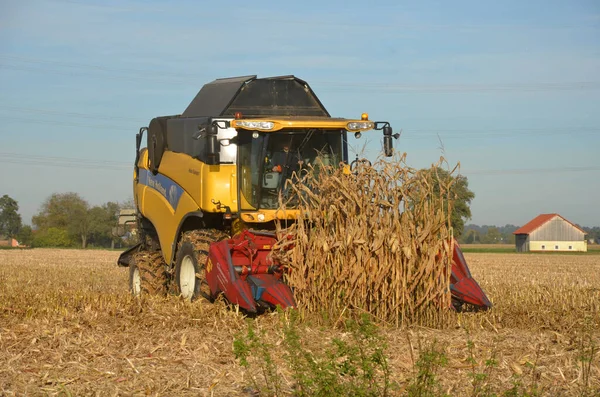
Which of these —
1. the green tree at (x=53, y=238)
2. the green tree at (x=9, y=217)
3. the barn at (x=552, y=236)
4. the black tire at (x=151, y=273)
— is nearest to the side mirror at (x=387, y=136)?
the black tire at (x=151, y=273)

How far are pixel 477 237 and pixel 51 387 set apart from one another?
14028 centimetres

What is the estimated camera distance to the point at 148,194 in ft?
41.3

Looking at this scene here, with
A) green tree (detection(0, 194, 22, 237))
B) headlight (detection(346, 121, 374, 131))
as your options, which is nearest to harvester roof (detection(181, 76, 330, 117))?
headlight (detection(346, 121, 374, 131))

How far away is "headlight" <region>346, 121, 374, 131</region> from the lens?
10000mm

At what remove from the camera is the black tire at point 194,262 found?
938cm

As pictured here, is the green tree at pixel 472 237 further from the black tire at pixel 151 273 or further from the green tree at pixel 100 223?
the black tire at pixel 151 273

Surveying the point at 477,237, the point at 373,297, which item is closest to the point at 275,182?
the point at 373,297

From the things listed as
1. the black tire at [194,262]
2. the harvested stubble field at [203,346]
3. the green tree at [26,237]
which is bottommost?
the harvested stubble field at [203,346]

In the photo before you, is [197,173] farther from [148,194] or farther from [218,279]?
[148,194]

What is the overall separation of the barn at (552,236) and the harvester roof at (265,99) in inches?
3142

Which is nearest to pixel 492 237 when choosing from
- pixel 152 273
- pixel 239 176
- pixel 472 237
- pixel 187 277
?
pixel 472 237

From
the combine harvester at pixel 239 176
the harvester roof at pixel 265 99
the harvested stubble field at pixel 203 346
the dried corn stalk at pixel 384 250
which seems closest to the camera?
the harvested stubble field at pixel 203 346

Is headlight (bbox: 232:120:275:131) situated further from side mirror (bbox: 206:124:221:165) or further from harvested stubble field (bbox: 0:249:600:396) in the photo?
harvested stubble field (bbox: 0:249:600:396)

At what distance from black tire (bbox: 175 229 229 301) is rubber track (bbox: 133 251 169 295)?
65.8 inches
